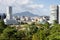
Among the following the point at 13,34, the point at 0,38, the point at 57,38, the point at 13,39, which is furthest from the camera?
the point at 13,34

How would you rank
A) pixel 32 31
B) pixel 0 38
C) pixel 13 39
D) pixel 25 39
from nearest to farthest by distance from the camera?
pixel 0 38 < pixel 13 39 < pixel 25 39 < pixel 32 31

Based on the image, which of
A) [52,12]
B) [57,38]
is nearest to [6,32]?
[57,38]

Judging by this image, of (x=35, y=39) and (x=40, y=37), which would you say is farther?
(x=35, y=39)

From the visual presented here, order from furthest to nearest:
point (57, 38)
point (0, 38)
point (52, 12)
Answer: point (52, 12) → point (0, 38) → point (57, 38)

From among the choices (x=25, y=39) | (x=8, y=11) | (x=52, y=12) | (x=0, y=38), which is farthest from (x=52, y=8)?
(x=0, y=38)

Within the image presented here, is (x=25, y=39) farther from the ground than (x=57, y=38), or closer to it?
closer to it

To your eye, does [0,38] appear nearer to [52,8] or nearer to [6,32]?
[6,32]

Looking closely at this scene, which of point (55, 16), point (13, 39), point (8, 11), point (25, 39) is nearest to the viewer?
point (13, 39)

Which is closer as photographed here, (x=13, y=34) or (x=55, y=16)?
(x=13, y=34)

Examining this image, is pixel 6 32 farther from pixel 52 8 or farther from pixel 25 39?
pixel 52 8
